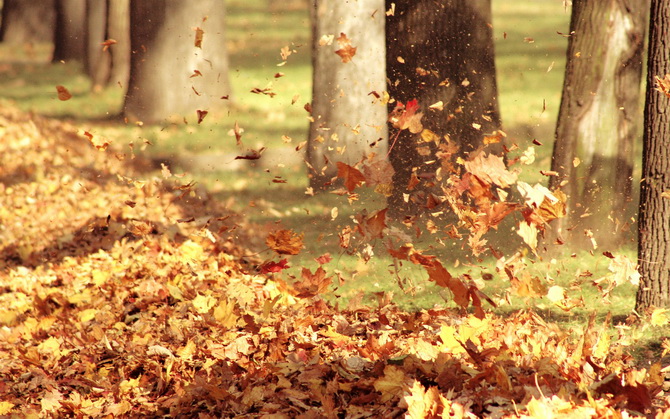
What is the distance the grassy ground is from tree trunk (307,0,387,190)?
68 centimetres

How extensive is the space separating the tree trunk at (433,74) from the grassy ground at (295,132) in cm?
52

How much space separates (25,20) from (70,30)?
470 centimetres

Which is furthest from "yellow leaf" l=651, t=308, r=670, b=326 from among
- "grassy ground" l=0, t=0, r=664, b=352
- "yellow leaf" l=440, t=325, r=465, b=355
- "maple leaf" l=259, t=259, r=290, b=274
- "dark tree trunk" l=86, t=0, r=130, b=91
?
"dark tree trunk" l=86, t=0, r=130, b=91

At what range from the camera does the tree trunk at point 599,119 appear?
5828 millimetres

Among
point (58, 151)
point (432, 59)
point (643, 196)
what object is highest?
point (432, 59)

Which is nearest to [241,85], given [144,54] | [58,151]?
[144,54]

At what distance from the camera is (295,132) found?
12.5 metres

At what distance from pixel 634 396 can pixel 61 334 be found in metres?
3.39

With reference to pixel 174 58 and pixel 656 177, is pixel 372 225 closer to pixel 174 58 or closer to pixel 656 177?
pixel 656 177

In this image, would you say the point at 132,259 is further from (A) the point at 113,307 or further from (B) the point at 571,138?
(B) the point at 571,138

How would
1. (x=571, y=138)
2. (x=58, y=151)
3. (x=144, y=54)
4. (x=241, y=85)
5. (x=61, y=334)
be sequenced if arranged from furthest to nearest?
(x=241, y=85) → (x=144, y=54) → (x=58, y=151) → (x=571, y=138) → (x=61, y=334)

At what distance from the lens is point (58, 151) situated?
11016 mm

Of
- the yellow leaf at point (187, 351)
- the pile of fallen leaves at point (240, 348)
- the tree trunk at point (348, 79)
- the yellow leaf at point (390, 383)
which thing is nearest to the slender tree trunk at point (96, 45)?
the tree trunk at point (348, 79)

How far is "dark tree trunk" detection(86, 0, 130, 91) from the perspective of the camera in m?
15.1
